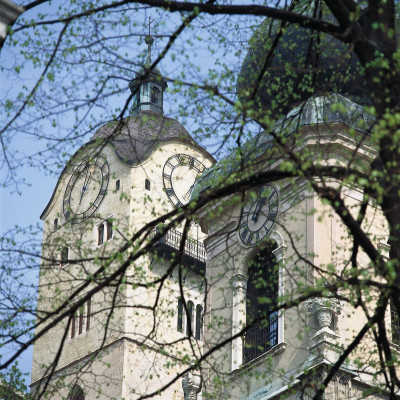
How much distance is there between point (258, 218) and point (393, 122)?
16.5 meters

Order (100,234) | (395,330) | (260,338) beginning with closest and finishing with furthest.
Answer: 1. (395,330)
2. (260,338)
3. (100,234)

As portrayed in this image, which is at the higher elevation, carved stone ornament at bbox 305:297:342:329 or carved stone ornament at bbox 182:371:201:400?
carved stone ornament at bbox 182:371:201:400

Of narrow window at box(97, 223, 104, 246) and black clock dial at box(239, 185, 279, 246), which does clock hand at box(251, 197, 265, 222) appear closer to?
black clock dial at box(239, 185, 279, 246)

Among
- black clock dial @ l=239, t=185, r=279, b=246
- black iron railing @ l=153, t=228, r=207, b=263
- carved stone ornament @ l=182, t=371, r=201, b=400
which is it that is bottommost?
carved stone ornament @ l=182, t=371, r=201, b=400

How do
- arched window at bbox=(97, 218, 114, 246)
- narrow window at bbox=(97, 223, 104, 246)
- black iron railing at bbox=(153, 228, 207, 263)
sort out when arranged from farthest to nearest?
narrow window at bbox=(97, 223, 104, 246) < black iron railing at bbox=(153, 228, 207, 263) < arched window at bbox=(97, 218, 114, 246)

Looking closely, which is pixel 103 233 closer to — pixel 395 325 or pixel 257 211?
pixel 257 211

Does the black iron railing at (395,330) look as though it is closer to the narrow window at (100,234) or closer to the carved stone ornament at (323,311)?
the carved stone ornament at (323,311)

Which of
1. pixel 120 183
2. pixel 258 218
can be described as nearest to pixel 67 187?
pixel 120 183

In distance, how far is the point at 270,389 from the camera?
24.6 m

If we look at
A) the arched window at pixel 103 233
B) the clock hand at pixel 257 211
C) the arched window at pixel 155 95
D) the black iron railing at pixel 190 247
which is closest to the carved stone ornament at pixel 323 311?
the clock hand at pixel 257 211

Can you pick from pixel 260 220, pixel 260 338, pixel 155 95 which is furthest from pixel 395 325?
pixel 155 95

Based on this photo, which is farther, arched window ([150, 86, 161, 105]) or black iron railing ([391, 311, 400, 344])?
arched window ([150, 86, 161, 105])

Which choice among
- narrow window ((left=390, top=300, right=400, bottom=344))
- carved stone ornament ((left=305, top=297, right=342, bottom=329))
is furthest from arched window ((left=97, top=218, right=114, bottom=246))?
carved stone ornament ((left=305, top=297, right=342, bottom=329))

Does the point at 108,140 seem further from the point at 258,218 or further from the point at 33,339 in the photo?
the point at 258,218
